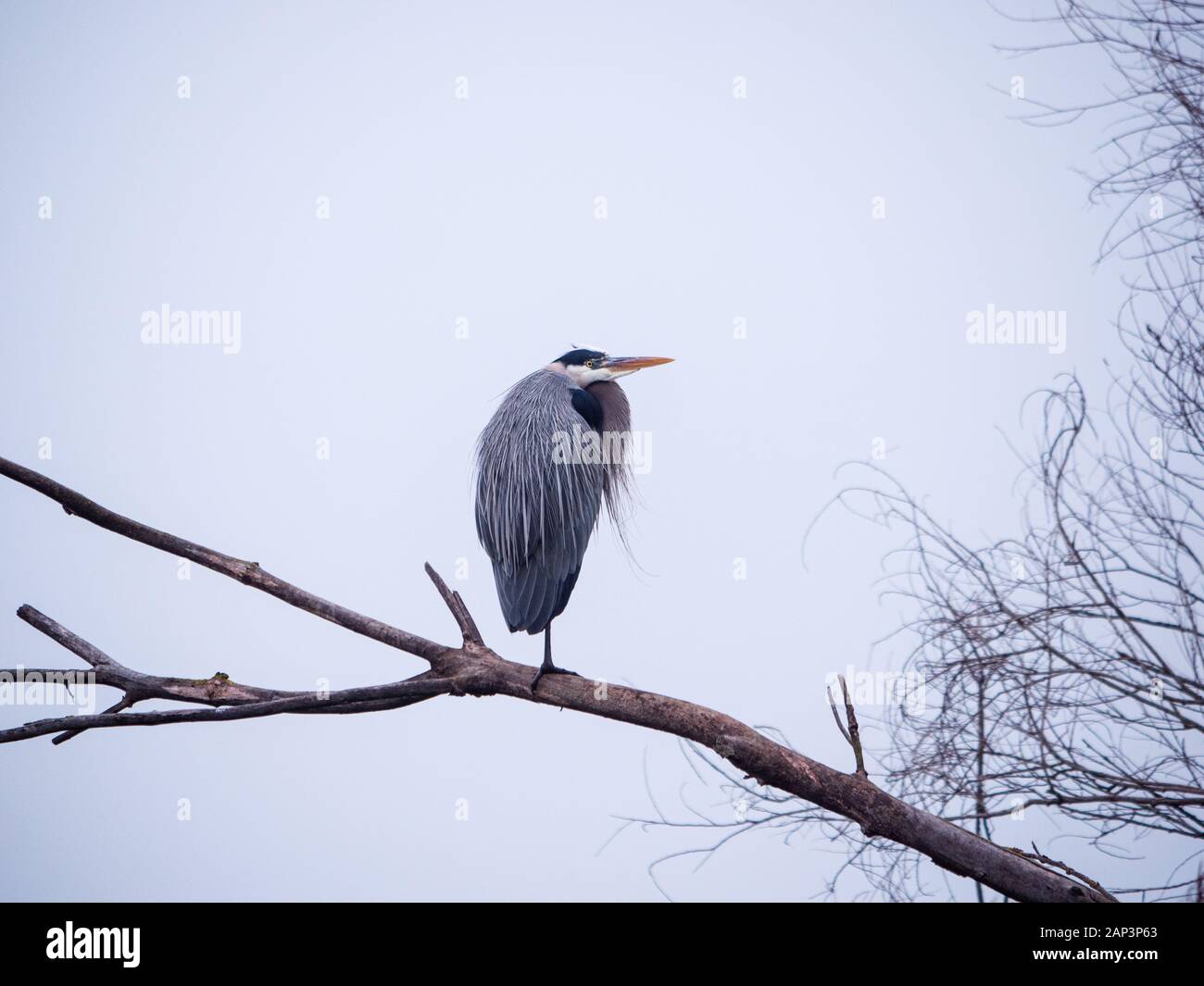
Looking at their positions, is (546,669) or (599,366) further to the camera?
(599,366)

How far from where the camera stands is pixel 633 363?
3.73m

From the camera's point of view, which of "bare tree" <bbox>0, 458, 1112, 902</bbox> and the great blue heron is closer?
"bare tree" <bbox>0, 458, 1112, 902</bbox>

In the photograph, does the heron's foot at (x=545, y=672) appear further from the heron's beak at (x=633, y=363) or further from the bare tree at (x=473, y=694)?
the heron's beak at (x=633, y=363)

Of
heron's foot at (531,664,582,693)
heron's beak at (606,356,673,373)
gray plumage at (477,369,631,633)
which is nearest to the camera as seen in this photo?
heron's foot at (531,664,582,693)

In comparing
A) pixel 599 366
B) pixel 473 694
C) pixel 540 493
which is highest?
pixel 599 366

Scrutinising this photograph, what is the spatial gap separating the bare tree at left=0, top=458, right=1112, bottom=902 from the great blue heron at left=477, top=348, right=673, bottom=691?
22 cm

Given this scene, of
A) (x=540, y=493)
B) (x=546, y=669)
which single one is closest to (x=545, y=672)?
(x=546, y=669)

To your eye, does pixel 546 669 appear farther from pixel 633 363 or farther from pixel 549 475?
pixel 633 363

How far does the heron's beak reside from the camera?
3.72m

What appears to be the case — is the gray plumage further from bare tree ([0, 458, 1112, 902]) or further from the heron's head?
bare tree ([0, 458, 1112, 902])

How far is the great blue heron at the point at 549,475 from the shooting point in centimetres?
303

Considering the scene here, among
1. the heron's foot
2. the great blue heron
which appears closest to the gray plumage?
the great blue heron

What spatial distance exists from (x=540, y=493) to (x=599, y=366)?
0.73 metres
